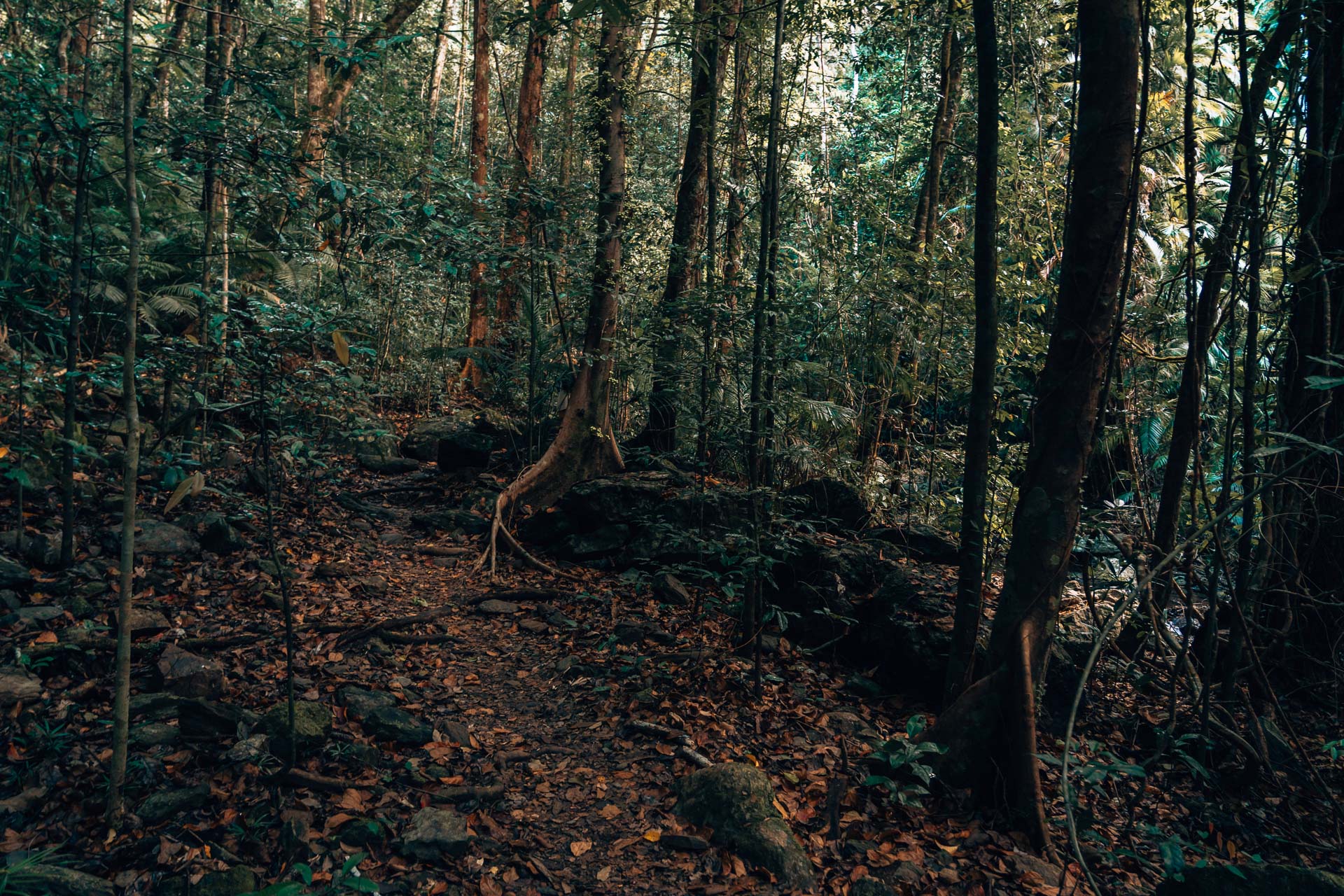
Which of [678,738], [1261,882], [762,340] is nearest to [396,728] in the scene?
[678,738]

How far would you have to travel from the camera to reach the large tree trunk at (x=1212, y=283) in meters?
3.59

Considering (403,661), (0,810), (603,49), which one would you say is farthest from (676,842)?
(603,49)

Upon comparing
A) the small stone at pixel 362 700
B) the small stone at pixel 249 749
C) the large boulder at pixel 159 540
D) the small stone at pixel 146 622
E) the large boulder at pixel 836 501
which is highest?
the large boulder at pixel 836 501

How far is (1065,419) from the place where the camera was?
151 inches

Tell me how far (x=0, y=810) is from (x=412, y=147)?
15646 millimetres

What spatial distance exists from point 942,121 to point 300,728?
8592 mm

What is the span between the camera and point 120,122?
3215 millimetres

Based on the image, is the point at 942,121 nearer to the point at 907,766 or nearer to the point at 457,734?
the point at 907,766

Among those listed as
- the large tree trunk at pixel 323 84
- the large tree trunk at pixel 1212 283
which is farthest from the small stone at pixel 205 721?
the large tree trunk at pixel 1212 283

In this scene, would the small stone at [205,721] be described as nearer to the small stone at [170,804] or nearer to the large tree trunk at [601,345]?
the small stone at [170,804]

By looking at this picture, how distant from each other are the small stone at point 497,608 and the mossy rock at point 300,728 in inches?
86.2

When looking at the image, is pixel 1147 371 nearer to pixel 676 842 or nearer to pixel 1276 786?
pixel 1276 786

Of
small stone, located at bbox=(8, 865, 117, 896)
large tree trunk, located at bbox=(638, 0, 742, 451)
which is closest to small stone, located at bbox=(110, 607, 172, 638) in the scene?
small stone, located at bbox=(8, 865, 117, 896)

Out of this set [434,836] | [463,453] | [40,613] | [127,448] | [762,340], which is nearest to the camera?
[127,448]
